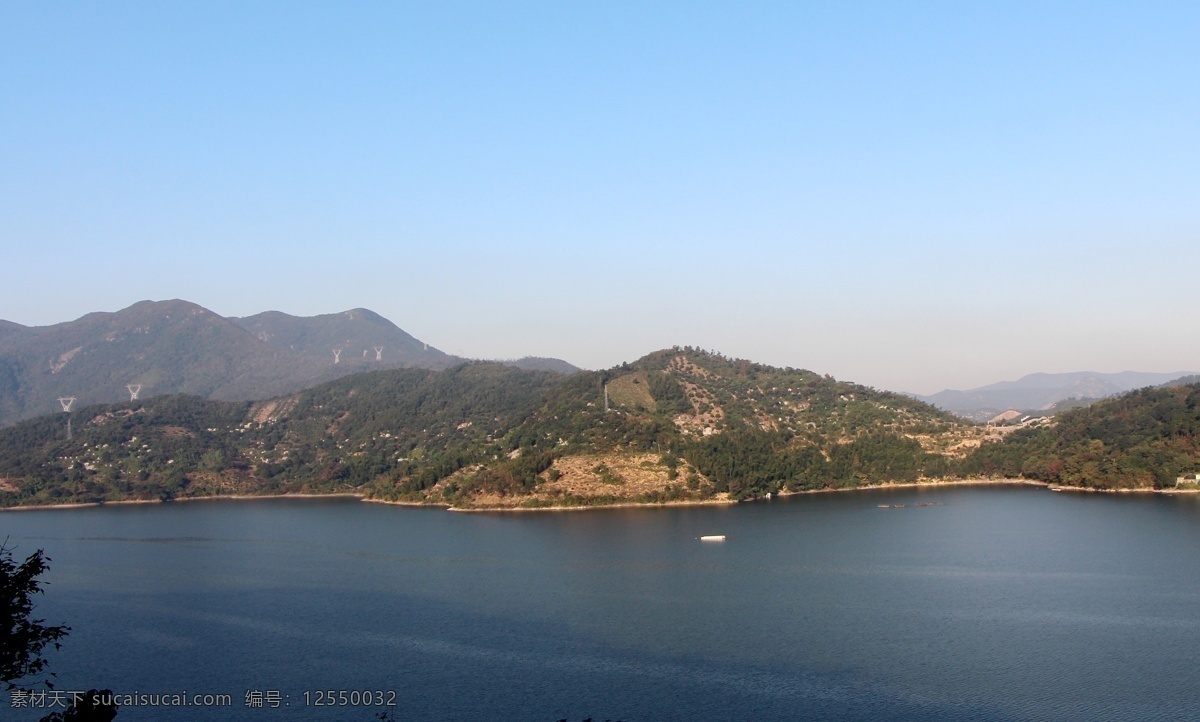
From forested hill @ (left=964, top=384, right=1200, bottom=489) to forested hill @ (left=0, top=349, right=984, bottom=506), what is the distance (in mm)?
4261

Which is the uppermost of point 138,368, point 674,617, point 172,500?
point 138,368

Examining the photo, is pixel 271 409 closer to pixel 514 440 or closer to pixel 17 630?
pixel 514 440

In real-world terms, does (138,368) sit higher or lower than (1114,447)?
higher

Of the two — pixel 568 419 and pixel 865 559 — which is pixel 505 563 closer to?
pixel 865 559

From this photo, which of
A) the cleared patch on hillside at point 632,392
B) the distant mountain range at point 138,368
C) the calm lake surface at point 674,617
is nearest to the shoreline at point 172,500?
the cleared patch on hillside at point 632,392

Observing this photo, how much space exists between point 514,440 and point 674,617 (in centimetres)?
4108

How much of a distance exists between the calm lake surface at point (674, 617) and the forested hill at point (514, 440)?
1044 cm

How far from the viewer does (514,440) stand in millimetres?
69062

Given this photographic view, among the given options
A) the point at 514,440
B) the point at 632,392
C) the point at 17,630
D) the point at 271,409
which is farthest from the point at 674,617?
the point at 271,409

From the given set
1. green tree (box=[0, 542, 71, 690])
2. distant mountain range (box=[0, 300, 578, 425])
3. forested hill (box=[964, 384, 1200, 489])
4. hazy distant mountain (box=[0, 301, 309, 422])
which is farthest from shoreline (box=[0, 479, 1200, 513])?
hazy distant mountain (box=[0, 301, 309, 422])

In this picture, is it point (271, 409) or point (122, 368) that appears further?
point (122, 368)

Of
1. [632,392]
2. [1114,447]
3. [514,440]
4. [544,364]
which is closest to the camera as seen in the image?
[1114,447]

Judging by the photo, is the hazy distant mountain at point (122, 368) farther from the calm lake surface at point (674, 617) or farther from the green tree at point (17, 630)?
the green tree at point (17, 630)

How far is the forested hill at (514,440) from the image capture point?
60844 mm
